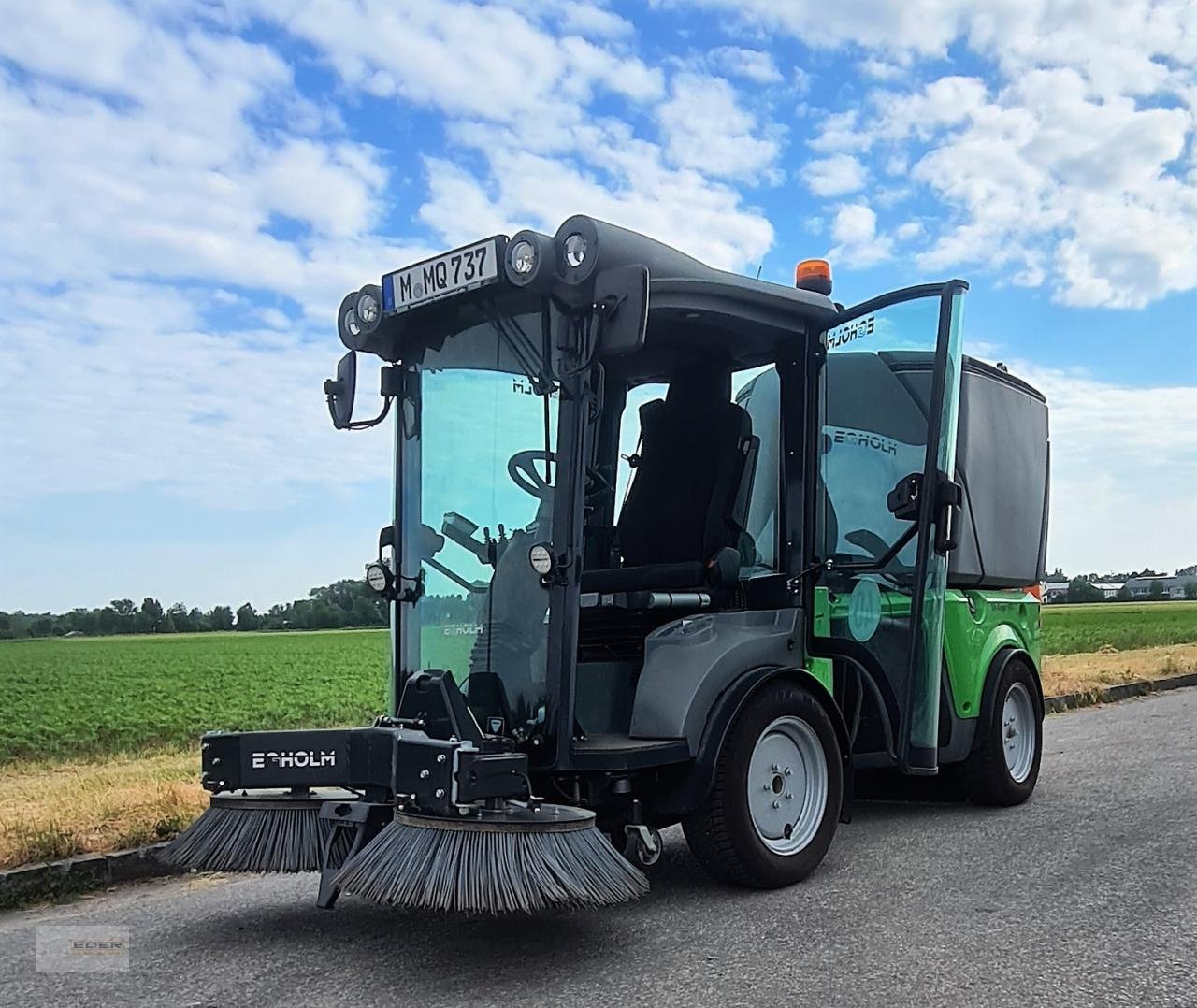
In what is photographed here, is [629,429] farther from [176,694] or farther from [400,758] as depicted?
[176,694]

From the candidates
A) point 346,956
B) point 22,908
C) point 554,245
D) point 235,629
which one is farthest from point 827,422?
point 235,629

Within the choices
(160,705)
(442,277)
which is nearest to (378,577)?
(442,277)

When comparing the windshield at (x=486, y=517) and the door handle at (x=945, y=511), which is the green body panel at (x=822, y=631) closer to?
the door handle at (x=945, y=511)

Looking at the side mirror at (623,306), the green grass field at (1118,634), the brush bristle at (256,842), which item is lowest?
the green grass field at (1118,634)

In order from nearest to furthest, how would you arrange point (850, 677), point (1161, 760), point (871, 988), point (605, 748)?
point (871, 988) → point (605, 748) → point (850, 677) → point (1161, 760)

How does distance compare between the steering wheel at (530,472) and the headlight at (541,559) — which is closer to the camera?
the headlight at (541,559)

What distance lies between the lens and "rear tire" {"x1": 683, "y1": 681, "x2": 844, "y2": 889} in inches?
185

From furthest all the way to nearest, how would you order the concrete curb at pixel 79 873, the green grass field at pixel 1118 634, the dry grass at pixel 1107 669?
the green grass field at pixel 1118 634 < the dry grass at pixel 1107 669 < the concrete curb at pixel 79 873

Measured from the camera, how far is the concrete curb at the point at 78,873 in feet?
17.3

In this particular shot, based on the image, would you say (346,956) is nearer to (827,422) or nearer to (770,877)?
(770,877)

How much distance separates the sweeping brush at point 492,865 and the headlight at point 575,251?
1918 mm

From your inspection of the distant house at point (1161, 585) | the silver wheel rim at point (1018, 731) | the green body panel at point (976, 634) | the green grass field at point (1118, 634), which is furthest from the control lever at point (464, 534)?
the distant house at point (1161, 585)

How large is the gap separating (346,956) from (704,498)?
2501mm

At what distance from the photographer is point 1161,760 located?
8344mm
